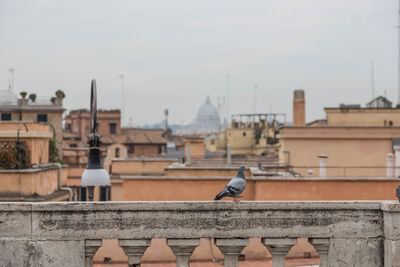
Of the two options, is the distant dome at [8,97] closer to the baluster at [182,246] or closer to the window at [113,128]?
the window at [113,128]

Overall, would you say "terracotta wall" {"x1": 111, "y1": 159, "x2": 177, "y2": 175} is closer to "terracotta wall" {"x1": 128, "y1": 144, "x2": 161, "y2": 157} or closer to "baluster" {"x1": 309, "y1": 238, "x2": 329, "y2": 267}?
"baluster" {"x1": 309, "y1": 238, "x2": 329, "y2": 267}

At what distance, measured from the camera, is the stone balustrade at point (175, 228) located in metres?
5.57

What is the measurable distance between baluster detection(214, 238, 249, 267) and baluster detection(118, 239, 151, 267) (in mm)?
744

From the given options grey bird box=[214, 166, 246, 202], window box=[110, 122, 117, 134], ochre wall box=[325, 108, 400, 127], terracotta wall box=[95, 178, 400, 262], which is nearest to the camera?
grey bird box=[214, 166, 246, 202]

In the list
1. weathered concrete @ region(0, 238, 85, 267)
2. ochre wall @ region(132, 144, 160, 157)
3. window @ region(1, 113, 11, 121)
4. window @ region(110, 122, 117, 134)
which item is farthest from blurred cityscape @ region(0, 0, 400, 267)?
window @ region(110, 122, 117, 134)

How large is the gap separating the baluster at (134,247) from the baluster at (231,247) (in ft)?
2.44

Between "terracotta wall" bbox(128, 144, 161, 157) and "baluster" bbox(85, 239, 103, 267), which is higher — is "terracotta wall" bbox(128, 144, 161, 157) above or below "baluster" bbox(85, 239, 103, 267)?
above

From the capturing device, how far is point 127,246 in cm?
556

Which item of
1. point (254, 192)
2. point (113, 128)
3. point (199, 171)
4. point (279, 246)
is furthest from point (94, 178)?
point (113, 128)

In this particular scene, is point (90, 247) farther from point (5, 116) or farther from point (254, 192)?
point (5, 116)

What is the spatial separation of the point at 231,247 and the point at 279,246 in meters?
0.50

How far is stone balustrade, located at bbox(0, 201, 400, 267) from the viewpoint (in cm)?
557

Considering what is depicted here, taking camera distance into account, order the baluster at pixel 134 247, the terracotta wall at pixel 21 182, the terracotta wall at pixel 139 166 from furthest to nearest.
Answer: the terracotta wall at pixel 139 166, the terracotta wall at pixel 21 182, the baluster at pixel 134 247

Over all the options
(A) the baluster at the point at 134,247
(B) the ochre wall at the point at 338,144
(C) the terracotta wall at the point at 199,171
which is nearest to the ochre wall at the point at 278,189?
(C) the terracotta wall at the point at 199,171
